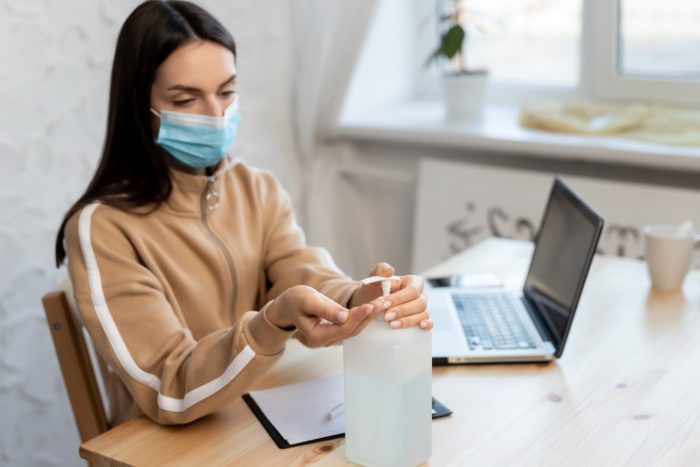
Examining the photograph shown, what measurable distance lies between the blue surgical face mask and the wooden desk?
0.33 meters

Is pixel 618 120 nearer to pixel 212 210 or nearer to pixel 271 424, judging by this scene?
pixel 212 210

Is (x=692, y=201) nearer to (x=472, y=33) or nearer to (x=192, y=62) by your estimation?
(x=472, y=33)

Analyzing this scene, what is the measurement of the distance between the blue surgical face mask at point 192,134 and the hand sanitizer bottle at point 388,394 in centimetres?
47

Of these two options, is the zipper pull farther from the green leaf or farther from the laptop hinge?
the green leaf

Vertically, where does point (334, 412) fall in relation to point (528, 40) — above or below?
below

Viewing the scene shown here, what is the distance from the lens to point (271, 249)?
1.53 m

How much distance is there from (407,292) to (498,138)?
4.16 feet

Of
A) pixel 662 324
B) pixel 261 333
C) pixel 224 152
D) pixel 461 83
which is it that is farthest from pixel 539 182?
pixel 261 333

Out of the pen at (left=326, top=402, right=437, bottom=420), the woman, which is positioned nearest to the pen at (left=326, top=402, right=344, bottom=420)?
the pen at (left=326, top=402, right=437, bottom=420)

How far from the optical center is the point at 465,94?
7.79ft

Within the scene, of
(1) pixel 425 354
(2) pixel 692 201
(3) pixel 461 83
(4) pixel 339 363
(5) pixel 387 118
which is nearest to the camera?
(1) pixel 425 354

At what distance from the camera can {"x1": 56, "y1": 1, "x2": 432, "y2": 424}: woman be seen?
115cm

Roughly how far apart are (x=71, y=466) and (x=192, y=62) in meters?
1.12

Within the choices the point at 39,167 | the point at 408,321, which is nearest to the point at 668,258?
the point at 408,321
